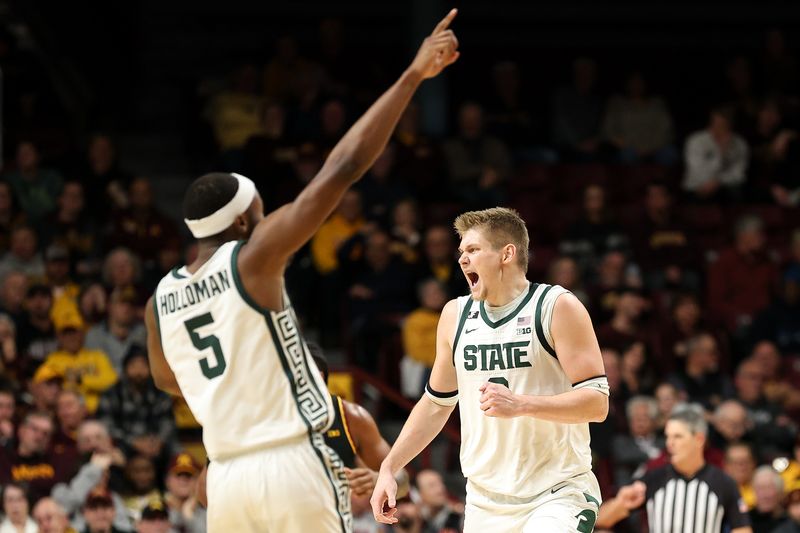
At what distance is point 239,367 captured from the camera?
494cm

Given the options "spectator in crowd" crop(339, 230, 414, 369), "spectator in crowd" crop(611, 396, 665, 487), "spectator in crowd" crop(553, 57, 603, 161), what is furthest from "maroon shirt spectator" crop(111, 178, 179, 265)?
"spectator in crowd" crop(553, 57, 603, 161)

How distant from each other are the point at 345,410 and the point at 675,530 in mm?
3339

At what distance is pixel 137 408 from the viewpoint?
11.8 metres

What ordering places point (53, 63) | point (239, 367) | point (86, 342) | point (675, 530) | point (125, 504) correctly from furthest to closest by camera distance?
point (53, 63)
point (86, 342)
point (125, 504)
point (675, 530)
point (239, 367)

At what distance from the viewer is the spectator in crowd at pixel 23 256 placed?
13.1m

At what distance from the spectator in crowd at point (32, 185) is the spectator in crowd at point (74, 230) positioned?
0.24 meters

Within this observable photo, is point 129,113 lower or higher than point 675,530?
higher

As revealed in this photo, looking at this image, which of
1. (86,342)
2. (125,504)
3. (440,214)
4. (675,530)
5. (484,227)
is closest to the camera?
(484,227)

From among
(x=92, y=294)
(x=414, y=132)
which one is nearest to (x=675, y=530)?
(x=92, y=294)

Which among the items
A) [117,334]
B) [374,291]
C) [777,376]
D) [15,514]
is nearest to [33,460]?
[15,514]

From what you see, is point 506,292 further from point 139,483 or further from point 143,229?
point 143,229

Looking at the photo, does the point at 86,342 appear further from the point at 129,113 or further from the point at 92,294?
the point at 129,113

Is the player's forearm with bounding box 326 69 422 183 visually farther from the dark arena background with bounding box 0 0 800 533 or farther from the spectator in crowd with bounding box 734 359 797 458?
the spectator in crowd with bounding box 734 359 797 458

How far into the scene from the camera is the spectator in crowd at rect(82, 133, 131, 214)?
1420 cm
